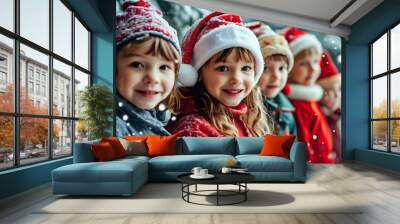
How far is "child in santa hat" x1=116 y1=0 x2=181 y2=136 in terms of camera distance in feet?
26.3

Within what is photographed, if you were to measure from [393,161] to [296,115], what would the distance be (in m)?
2.25

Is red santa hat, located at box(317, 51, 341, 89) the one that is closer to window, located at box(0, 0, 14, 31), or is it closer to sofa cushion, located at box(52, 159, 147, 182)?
sofa cushion, located at box(52, 159, 147, 182)

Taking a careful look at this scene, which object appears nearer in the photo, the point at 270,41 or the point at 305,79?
the point at 270,41

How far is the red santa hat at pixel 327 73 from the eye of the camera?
868 cm

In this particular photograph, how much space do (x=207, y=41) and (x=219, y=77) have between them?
84 cm

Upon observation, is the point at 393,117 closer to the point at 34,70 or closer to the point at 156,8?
the point at 156,8

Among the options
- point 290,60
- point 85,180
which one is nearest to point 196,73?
point 290,60

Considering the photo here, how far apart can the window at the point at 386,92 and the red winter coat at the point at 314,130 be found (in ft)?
3.57

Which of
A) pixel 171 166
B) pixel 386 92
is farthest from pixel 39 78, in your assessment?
pixel 386 92

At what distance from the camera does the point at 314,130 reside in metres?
8.72

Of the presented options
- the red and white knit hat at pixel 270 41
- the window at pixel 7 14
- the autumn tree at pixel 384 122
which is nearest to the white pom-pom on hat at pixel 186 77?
the red and white knit hat at pixel 270 41

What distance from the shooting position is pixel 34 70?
17.8 feet

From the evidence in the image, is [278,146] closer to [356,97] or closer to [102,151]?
[102,151]

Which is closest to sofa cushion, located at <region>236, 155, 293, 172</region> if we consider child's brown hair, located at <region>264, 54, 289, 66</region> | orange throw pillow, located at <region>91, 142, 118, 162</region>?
orange throw pillow, located at <region>91, 142, 118, 162</region>
